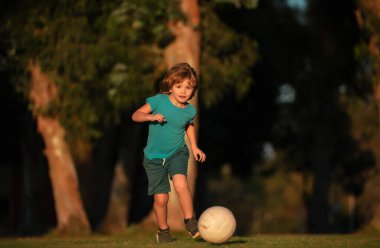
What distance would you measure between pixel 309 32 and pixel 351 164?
8.16 m

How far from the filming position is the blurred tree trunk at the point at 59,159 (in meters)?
22.5

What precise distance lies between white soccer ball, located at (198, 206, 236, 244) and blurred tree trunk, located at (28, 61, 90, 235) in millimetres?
12727

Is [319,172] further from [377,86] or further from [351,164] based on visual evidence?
[377,86]

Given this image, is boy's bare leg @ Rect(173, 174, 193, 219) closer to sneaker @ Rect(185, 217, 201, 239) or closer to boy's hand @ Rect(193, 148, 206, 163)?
sneaker @ Rect(185, 217, 201, 239)

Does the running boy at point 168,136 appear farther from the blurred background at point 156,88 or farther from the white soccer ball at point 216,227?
the blurred background at point 156,88

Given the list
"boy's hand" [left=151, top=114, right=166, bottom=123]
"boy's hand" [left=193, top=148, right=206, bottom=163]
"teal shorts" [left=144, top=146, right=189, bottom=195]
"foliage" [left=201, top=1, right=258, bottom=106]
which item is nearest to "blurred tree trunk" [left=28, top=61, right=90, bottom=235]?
"foliage" [left=201, top=1, right=258, bottom=106]

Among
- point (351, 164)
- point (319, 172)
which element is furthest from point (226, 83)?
point (351, 164)

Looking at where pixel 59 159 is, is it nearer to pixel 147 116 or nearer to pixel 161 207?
pixel 161 207

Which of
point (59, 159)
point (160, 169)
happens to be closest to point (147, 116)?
point (160, 169)

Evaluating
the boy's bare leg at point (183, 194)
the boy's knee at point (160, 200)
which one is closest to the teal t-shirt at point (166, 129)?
the boy's bare leg at point (183, 194)

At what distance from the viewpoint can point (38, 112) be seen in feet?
73.9

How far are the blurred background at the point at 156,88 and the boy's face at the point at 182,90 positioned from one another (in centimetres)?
882

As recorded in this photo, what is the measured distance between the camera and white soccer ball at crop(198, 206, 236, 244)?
9750 millimetres

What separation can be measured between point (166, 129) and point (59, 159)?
13081 millimetres
